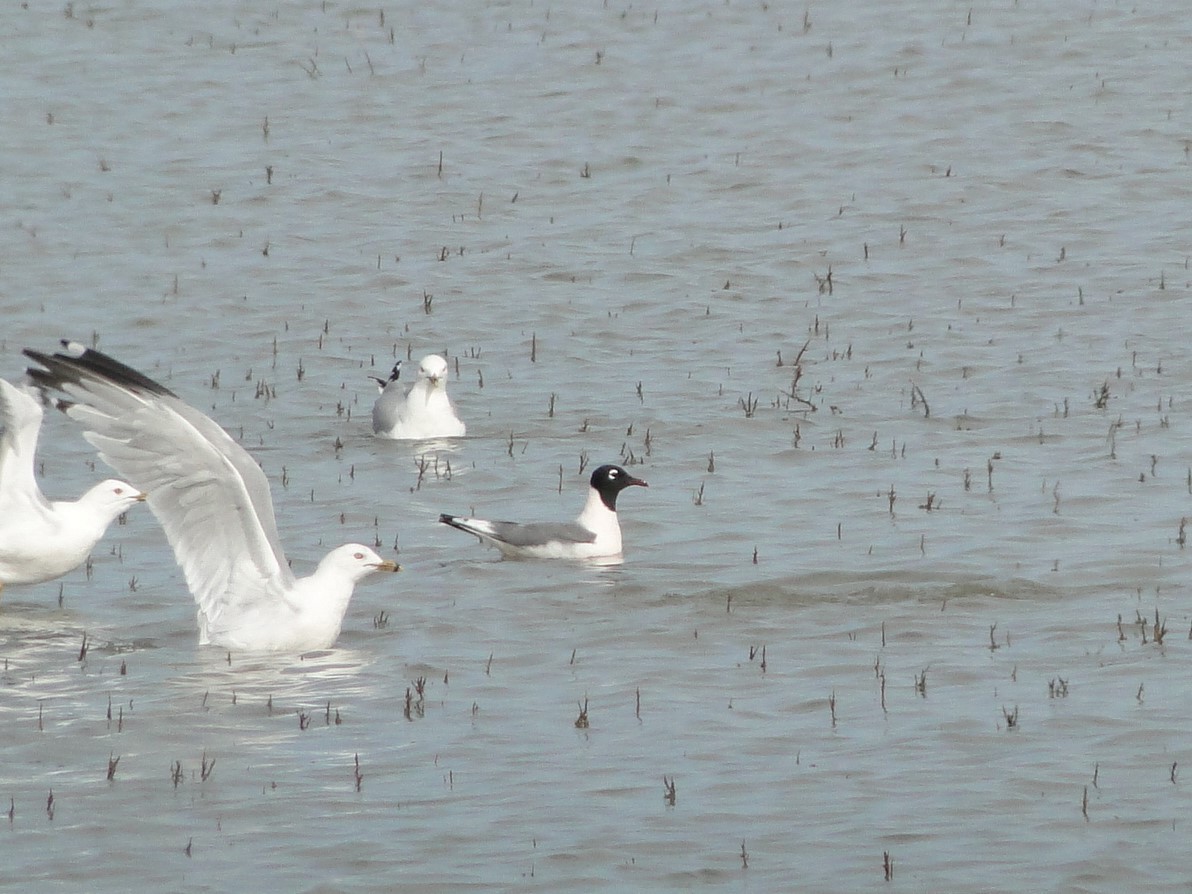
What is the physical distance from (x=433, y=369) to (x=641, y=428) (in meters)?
1.42

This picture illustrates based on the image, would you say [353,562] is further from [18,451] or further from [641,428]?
[641,428]

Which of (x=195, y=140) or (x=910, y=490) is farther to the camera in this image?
(x=195, y=140)

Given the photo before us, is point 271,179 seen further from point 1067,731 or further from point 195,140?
point 1067,731

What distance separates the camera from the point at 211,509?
31.1ft

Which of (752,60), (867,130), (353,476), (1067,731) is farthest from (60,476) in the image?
(752,60)

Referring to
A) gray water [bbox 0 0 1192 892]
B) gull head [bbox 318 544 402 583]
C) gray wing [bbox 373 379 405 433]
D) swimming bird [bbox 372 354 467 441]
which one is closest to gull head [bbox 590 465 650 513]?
gray water [bbox 0 0 1192 892]

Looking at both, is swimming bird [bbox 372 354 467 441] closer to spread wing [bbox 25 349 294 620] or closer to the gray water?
the gray water

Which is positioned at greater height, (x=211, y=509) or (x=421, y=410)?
(x=421, y=410)

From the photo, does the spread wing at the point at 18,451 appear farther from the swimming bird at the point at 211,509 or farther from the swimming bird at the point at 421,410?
the swimming bird at the point at 421,410

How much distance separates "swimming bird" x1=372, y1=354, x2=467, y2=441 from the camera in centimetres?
1408

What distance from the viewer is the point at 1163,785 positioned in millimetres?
7180

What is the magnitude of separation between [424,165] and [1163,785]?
15378 mm

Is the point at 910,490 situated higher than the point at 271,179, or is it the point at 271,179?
the point at 271,179

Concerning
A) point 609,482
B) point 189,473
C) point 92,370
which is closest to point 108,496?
point 189,473
